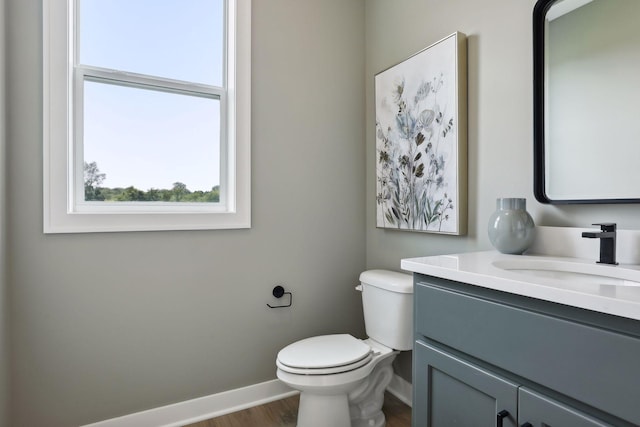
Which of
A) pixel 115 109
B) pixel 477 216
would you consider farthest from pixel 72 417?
pixel 477 216

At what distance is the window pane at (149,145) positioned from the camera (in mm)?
1698

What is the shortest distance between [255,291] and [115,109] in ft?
3.76

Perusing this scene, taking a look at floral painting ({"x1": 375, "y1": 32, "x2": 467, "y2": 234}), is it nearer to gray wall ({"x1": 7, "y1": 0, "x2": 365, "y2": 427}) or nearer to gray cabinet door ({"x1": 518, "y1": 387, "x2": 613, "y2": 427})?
gray wall ({"x1": 7, "y1": 0, "x2": 365, "y2": 427})

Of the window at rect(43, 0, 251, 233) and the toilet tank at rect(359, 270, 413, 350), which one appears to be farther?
the toilet tank at rect(359, 270, 413, 350)

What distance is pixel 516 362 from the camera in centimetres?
87

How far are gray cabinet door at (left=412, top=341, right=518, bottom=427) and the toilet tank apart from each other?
1.58ft

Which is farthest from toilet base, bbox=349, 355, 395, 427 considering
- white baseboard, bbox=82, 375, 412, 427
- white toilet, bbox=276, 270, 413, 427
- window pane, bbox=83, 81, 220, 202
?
window pane, bbox=83, 81, 220, 202

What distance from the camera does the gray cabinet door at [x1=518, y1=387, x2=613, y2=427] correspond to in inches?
29.8

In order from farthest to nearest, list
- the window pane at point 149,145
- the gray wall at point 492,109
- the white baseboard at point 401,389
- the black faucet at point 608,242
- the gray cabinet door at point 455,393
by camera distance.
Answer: the white baseboard at point 401,389 < the window pane at point 149,145 < the gray wall at point 492,109 < the black faucet at point 608,242 < the gray cabinet door at point 455,393

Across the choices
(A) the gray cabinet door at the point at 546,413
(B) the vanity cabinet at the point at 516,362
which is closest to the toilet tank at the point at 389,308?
(B) the vanity cabinet at the point at 516,362

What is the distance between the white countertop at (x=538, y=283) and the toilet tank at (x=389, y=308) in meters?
0.48

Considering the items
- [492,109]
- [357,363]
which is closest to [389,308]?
[357,363]

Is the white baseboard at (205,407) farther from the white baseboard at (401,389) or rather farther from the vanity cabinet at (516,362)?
the vanity cabinet at (516,362)

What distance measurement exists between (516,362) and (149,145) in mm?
1773
